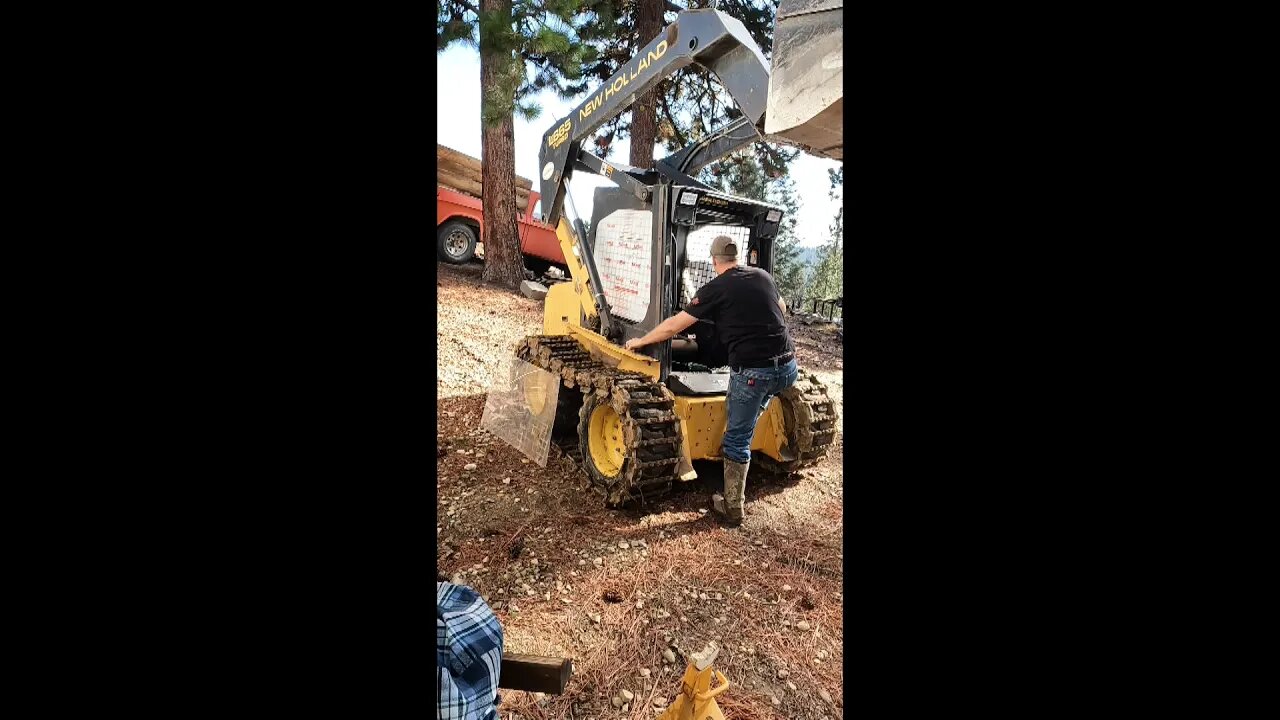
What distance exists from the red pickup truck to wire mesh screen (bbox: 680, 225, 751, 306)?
685 centimetres

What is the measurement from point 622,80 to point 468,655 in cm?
438

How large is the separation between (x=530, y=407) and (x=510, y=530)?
1.67 meters

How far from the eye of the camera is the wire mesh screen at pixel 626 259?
493 cm

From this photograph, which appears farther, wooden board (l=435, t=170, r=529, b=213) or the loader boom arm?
wooden board (l=435, t=170, r=529, b=213)

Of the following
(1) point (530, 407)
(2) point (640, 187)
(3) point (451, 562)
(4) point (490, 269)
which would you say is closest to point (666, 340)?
(2) point (640, 187)

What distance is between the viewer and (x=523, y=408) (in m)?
5.82

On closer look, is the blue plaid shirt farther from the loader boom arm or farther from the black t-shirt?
the black t-shirt

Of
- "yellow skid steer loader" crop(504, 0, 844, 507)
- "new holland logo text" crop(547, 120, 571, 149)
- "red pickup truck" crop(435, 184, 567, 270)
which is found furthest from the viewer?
"red pickup truck" crop(435, 184, 567, 270)

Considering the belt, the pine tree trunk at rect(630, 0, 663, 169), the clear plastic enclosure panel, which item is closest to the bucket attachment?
the belt

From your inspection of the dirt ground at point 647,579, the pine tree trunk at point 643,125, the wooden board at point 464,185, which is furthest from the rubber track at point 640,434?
the wooden board at point 464,185

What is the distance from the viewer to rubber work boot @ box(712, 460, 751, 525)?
4449 mm

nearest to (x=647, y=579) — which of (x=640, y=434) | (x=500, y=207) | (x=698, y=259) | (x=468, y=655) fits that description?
(x=640, y=434)

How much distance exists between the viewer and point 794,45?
1281 mm

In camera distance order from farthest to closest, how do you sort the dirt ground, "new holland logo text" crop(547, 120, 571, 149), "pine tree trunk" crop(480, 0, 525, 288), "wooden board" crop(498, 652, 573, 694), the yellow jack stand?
"pine tree trunk" crop(480, 0, 525, 288)
"new holland logo text" crop(547, 120, 571, 149)
the dirt ground
the yellow jack stand
"wooden board" crop(498, 652, 573, 694)
